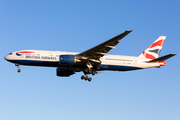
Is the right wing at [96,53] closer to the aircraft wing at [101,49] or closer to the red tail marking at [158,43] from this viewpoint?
the aircraft wing at [101,49]

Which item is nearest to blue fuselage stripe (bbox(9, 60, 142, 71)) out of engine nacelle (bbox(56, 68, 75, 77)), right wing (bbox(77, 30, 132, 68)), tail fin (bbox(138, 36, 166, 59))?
right wing (bbox(77, 30, 132, 68))

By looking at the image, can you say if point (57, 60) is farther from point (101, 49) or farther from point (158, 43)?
point (158, 43)

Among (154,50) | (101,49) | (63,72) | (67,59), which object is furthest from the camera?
(154,50)

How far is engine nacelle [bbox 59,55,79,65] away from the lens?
1455 inches

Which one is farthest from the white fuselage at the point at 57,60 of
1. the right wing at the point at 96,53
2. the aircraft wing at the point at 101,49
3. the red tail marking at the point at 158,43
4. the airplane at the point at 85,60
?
the red tail marking at the point at 158,43

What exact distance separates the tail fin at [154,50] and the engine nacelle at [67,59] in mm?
11398

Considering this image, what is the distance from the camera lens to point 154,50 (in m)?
43.7

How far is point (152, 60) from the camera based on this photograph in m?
40.3

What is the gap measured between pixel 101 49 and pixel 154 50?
37.0 ft

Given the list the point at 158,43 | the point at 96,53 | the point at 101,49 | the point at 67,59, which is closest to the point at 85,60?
the point at 96,53

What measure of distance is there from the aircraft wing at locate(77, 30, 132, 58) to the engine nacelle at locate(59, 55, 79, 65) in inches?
46.0

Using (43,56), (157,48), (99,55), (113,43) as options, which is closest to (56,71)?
(43,56)

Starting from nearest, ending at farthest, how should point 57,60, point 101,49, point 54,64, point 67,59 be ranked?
point 101,49 < point 67,59 < point 57,60 < point 54,64

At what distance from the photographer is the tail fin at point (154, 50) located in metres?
42.9
